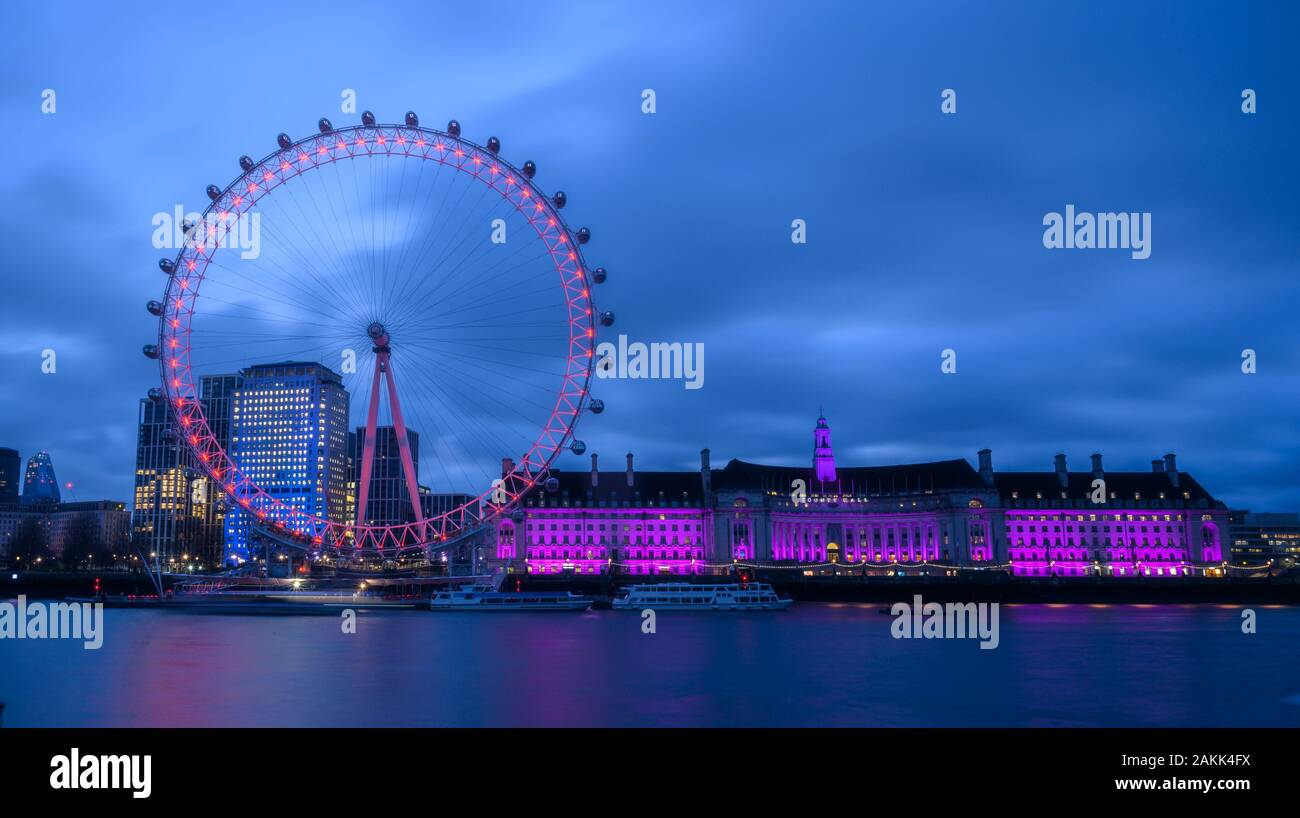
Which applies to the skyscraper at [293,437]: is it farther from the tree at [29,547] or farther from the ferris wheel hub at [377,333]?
the ferris wheel hub at [377,333]

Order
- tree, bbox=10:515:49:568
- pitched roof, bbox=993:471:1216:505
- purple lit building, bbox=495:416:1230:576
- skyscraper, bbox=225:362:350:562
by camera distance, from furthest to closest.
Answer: skyscraper, bbox=225:362:350:562
tree, bbox=10:515:49:568
pitched roof, bbox=993:471:1216:505
purple lit building, bbox=495:416:1230:576

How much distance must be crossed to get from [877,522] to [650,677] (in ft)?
319

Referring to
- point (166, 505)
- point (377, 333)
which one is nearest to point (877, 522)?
point (377, 333)

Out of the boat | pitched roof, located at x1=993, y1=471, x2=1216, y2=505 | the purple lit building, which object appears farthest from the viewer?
pitched roof, located at x1=993, y1=471, x2=1216, y2=505

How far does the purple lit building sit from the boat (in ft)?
113

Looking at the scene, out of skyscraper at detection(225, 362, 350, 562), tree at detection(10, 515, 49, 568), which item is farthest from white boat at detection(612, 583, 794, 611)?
skyscraper at detection(225, 362, 350, 562)

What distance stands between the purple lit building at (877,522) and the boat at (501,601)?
3457 cm

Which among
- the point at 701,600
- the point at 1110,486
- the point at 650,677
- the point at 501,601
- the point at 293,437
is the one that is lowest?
the point at 701,600

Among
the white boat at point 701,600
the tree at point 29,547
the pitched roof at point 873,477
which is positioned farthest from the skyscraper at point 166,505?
the white boat at point 701,600

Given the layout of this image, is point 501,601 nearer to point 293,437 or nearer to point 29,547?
point 29,547

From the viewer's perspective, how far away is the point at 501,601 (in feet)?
252

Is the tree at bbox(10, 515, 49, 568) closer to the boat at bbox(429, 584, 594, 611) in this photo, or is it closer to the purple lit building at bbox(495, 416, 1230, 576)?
Result: the purple lit building at bbox(495, 416, 1230, 576)

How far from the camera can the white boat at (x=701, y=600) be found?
247 ft

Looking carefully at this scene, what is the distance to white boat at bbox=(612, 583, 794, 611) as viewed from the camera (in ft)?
247
